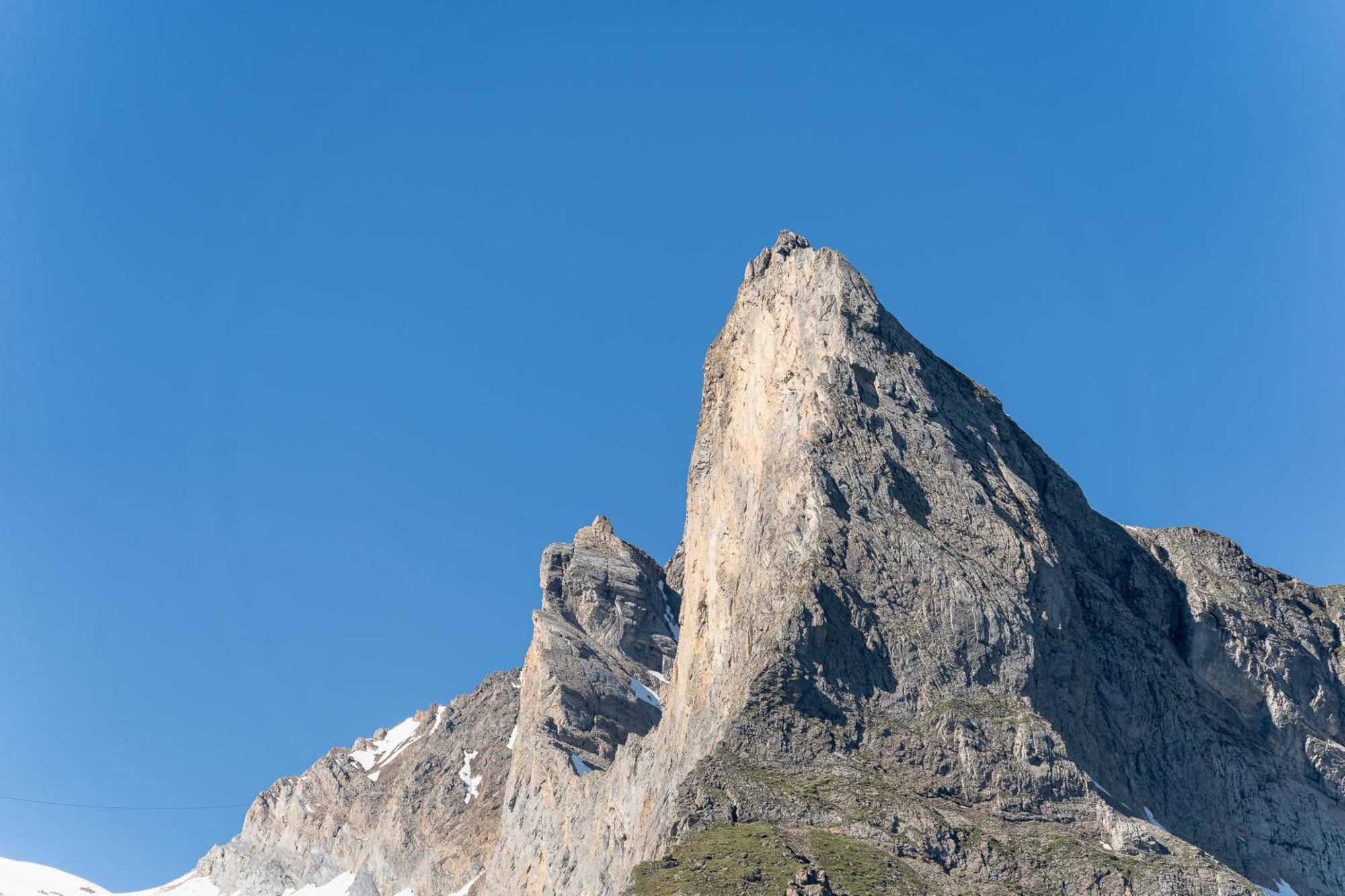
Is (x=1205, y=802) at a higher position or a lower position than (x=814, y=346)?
lower

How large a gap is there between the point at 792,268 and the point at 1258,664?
49.6 meters

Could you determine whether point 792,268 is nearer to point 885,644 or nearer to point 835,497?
point 835,497

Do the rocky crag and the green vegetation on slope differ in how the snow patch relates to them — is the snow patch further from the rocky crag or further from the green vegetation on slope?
the green vegetation on slope

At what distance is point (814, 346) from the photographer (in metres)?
170

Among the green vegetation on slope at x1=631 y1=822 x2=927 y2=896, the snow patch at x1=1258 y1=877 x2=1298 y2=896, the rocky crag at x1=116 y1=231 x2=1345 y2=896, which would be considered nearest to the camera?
the green vegetation on slope at x1=631 y1=822 x2=927 y2=896

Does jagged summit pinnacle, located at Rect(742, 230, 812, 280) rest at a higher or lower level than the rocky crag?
higher

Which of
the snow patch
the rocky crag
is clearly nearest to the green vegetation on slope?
the rocky crag

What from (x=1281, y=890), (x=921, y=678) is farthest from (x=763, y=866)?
(x=1281, y=890)

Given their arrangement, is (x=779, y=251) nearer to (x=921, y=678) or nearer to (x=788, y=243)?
(x=788, y=243)

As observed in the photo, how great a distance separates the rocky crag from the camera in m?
129

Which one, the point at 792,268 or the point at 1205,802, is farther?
the point at 792,268

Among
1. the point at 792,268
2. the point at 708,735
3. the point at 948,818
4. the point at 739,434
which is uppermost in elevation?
the point at 792,268

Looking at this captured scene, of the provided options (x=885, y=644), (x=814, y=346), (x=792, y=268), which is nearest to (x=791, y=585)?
(x=885, y=644)

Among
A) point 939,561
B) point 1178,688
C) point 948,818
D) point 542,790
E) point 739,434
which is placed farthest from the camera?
point 542,790
